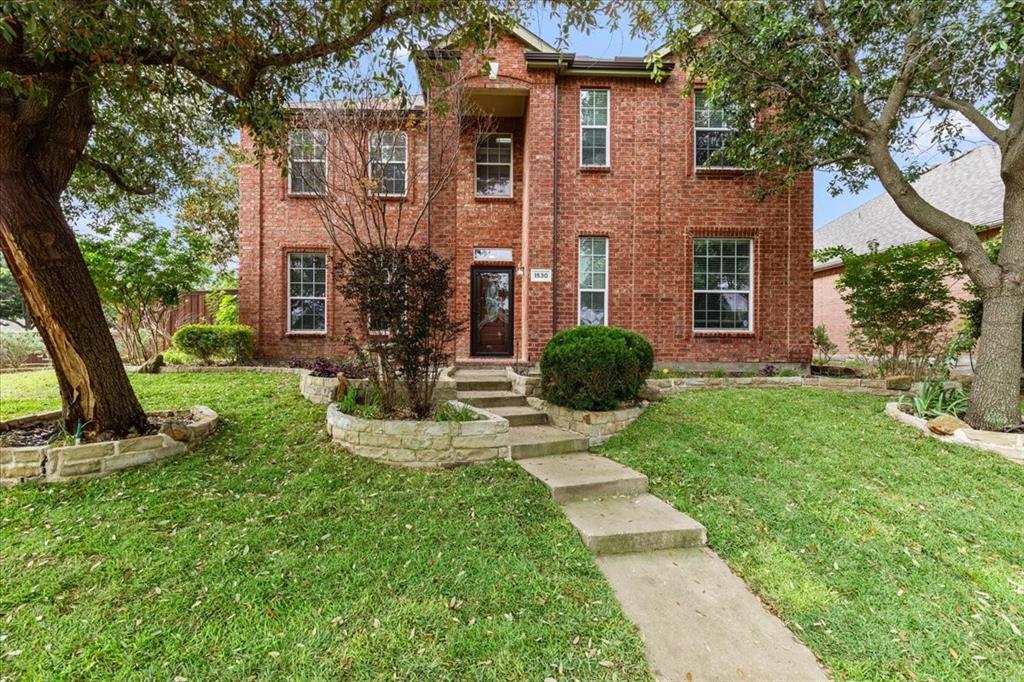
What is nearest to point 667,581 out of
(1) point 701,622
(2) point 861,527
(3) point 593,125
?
(1) point 701,622

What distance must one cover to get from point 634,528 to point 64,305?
5.50 metres

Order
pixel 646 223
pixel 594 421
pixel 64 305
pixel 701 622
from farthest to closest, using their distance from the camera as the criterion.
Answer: pixel 646 223
pixel 594 421
pixel 64 305
pixel 701 622

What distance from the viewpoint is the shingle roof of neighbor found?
12906 mm

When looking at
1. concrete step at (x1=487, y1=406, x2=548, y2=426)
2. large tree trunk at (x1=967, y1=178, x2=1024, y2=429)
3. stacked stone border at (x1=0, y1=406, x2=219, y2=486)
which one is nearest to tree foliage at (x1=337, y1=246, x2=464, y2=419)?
concrete step at (x1=487, y1=406, x2=548, y2=426)

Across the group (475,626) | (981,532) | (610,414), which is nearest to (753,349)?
(610,414)

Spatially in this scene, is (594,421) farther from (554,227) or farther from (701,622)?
(554,227)

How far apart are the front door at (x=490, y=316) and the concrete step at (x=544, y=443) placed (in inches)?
188

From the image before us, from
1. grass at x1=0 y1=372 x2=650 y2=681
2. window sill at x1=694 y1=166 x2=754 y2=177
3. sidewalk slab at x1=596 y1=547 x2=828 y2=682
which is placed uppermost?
window sill at x1=694 y1=166 x2=754 y2=177

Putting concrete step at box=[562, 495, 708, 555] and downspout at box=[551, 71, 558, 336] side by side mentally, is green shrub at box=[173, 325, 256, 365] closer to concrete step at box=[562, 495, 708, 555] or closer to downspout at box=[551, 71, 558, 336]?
downspout at box=[551, 71, 558, 336]

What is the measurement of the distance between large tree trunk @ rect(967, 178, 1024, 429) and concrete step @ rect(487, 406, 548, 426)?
A: 16.6 ft

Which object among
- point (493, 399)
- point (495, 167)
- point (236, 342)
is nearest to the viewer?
point (493, 399)

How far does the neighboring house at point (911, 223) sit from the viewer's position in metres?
13.0

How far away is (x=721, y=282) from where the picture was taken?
9039 millimetres

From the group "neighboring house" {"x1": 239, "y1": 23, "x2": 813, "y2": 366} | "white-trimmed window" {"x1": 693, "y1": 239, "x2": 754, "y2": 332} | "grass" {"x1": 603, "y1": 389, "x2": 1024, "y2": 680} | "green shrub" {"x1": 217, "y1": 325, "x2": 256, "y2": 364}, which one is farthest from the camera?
"green shrub" {"x1": 217, "y1": 325, "x2": 256, "y2": 364}
